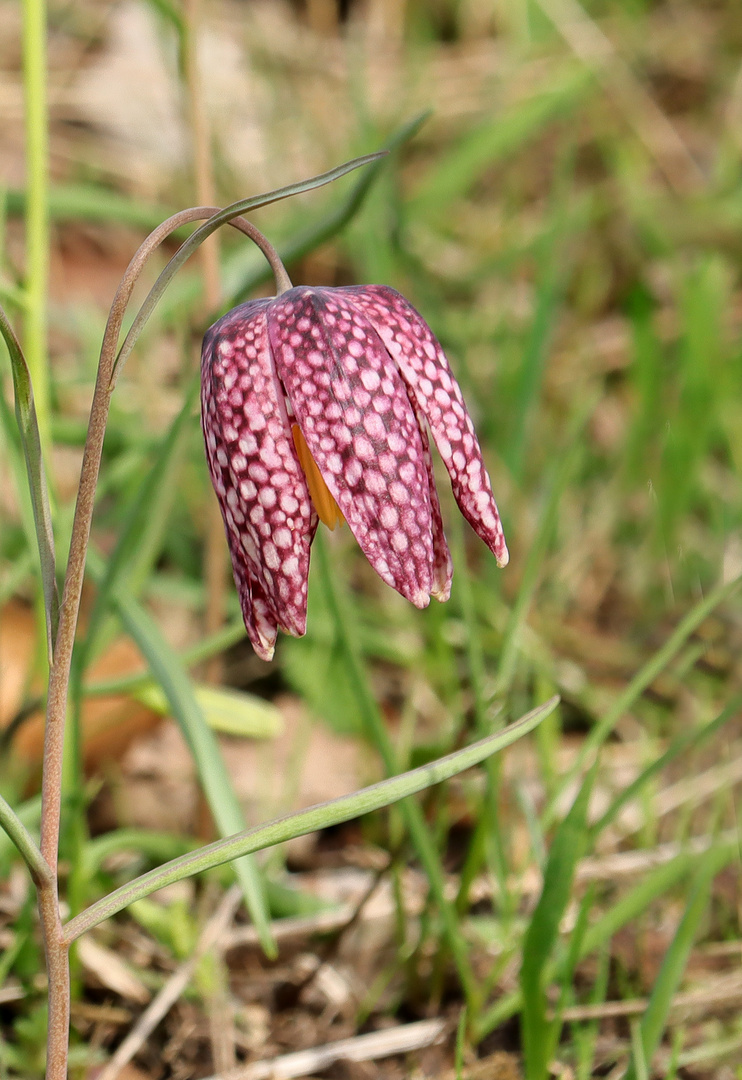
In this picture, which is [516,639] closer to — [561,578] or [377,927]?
[377,927]

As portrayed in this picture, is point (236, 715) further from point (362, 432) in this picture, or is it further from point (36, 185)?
point (362, 432)

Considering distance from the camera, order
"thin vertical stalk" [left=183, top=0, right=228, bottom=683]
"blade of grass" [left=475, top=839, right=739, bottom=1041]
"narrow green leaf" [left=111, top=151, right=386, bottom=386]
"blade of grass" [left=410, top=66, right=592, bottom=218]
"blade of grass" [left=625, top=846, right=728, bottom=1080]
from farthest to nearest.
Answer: "blade of grass" [left=410, top=66, right=592, bottom=218]
"thin vertical stalk" [left=183, top=0, right=228, bottom=683]
"blade of grass" [left=475, top=839, right=739, bottom=1041]
"blade of grass" [left=625, top=846, right=728, bottom=1080]
"narrow green leaf" [left=111, top=151, right=386, bottom=386]

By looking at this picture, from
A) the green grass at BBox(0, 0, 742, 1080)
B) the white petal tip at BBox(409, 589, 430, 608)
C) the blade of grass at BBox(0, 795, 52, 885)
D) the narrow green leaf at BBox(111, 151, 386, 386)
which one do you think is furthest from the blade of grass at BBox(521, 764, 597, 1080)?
the narrow green leaf at BBox(111, 151, 386, 386)

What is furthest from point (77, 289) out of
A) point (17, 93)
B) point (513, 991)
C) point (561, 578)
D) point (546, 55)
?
point (513, 991)

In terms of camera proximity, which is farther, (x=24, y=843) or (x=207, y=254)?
(x=207, y=254)

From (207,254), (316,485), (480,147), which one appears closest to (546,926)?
(316,485)

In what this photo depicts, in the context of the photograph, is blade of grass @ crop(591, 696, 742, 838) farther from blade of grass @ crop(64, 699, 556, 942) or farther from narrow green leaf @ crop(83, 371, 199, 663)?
narrow green leaf @ crop(83, 371, 199, 663)
